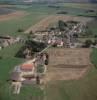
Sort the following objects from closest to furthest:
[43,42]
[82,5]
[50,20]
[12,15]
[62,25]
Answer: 1. [43,42]
2. [62,25]
3. [50,20]
4. [12,15]
5. [82,5]

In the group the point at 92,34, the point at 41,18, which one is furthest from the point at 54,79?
the point at 41,18

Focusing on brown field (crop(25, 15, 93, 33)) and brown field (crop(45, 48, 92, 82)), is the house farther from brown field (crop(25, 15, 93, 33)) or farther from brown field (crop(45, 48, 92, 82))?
brown field (crop(25, 15, 93, 33))

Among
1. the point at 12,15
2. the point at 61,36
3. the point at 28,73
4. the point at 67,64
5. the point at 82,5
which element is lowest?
the point at 82,5

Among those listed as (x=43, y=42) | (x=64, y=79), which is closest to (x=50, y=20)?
(x=43, y=42)

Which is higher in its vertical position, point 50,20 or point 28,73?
point 28,73

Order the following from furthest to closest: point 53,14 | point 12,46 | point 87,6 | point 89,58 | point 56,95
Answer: point 87,6, point 53,14, point 12,46, point 89,58, point 56,95

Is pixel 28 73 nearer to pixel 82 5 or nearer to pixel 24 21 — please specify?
pixel 24 21

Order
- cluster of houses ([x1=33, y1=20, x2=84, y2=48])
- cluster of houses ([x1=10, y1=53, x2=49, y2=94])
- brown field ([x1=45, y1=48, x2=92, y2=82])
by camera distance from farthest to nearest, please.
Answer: cluster of houses ([x1=33, y1=20, x2=84, y2=48]), brown field ([x1=45, y1=48, x2=92, y2=82]), cluster of houses ([x1=10, y1=53, x2=49, y2=94])

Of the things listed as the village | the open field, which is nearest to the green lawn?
the village

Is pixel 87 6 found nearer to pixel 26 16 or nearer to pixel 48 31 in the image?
pixel 26 16
